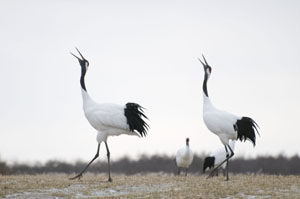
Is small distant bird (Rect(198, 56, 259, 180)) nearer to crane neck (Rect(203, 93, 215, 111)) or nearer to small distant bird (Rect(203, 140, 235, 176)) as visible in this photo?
crane neck (Rect(203, 93, 215, 111))

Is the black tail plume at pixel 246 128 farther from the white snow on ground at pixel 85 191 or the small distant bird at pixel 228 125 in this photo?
the white snow on ground at pixel 85 191

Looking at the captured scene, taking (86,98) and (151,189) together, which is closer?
(151,189)

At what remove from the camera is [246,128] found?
49.7 ft

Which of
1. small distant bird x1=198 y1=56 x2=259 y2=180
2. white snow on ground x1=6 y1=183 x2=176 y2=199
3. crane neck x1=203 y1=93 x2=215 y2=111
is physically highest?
crane neck x1=203 y1=93 x2=215 y2=111

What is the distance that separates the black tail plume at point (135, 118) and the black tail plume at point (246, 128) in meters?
2.65

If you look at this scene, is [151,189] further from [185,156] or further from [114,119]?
[185,156]

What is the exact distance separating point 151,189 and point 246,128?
385 centimetres

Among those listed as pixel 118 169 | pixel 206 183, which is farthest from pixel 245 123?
pixel 118 169

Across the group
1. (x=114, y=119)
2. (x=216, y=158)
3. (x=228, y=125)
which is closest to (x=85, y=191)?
(x=114, y=119)

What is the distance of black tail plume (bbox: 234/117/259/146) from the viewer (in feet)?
49.5

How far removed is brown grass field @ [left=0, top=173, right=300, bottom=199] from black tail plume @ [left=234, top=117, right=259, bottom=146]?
4.71 ft

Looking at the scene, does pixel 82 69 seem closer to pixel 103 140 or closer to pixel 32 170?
pixel 103 140

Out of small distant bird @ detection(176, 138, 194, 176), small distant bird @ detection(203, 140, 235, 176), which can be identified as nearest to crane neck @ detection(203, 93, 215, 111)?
small distant bird @ detection(203, 140, 235, 176)

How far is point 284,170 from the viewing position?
2562 cm
